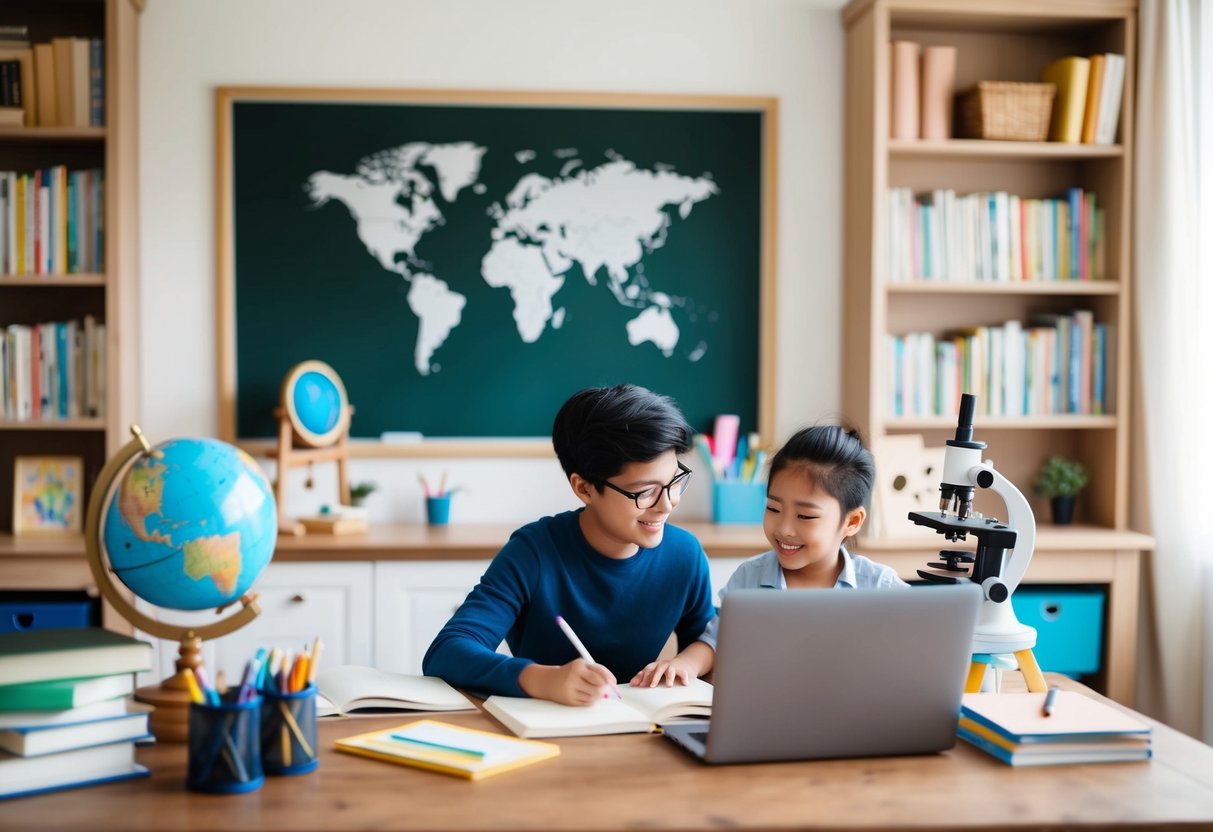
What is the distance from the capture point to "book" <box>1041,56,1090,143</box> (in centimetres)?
338

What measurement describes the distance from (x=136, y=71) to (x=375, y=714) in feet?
8.05

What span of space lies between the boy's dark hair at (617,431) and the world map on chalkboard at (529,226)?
1.65m

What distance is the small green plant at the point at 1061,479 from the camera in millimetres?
3512

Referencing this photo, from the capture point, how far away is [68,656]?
133 centimetres

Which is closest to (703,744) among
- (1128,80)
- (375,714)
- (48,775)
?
(375,714)

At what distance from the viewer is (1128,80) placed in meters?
3.40

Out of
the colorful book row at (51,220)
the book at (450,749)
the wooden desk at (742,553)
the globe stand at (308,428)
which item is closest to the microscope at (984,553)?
the book at (450,749)

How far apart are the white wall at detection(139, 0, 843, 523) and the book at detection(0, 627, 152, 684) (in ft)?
6.93

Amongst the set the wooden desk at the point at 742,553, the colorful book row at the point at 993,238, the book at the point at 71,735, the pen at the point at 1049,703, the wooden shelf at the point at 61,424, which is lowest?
the wooden desk at the point at 742,553

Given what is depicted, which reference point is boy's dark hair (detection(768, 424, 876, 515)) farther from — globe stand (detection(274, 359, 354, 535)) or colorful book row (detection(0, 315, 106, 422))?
colorful book row (detection(0, 315, 106, 422))

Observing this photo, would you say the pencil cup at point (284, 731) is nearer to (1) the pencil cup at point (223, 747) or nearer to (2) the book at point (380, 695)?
(1) the pencil cup at point (223, 747)

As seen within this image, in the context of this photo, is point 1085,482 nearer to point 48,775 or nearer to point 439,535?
point 439,535

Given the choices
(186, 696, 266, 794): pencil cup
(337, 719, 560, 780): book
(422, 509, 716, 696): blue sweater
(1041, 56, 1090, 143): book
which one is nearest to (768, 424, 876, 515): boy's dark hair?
(422, 509, 716, 696): blue sweater

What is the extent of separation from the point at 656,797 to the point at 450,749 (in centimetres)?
27
